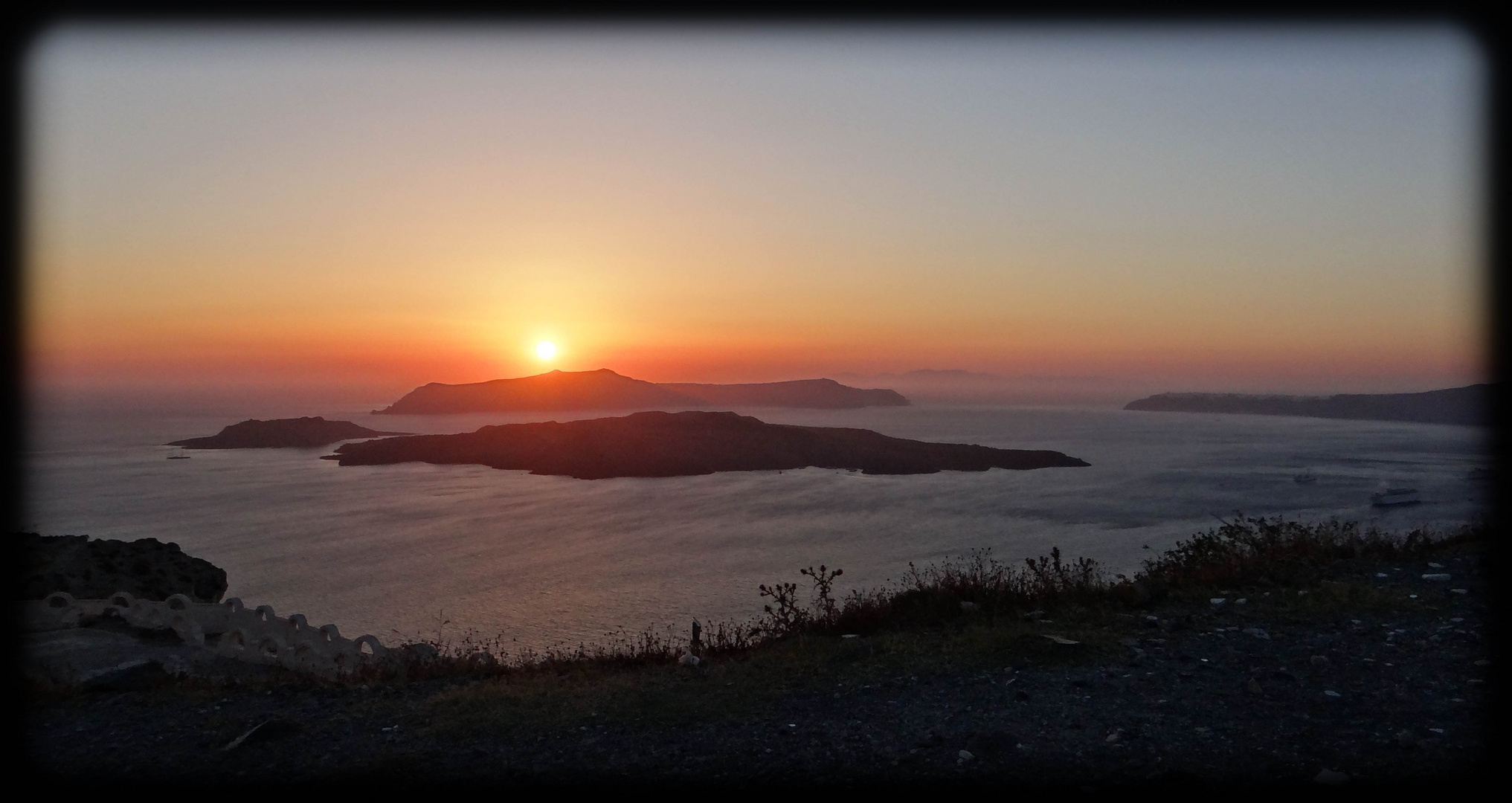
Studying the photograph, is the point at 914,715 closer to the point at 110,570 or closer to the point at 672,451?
the point at 110,570

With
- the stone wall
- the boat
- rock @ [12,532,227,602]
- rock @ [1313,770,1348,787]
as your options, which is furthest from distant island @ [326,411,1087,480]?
rock @ [1313,770,1348,787]

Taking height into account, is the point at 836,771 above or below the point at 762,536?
above

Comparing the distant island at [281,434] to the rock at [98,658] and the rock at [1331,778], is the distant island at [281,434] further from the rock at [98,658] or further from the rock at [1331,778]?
the rock at [1331,778]

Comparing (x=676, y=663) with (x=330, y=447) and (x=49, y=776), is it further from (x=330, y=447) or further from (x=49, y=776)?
(x=330, y=447)

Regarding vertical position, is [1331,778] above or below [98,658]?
above

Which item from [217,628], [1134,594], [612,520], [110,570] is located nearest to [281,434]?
[612,520]

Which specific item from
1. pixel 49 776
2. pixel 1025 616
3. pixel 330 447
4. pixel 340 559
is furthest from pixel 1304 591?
pixel 330 447

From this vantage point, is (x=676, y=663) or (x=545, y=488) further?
(x=545, y=488)

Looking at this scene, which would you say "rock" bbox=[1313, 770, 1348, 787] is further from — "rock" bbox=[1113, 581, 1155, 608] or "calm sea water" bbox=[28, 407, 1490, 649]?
"calm sea water" bbox=[28, 407, 1490, 649]

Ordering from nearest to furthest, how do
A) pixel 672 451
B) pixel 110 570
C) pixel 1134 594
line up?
pixel 1134 594, pixel 110 570, pixel 672 451
